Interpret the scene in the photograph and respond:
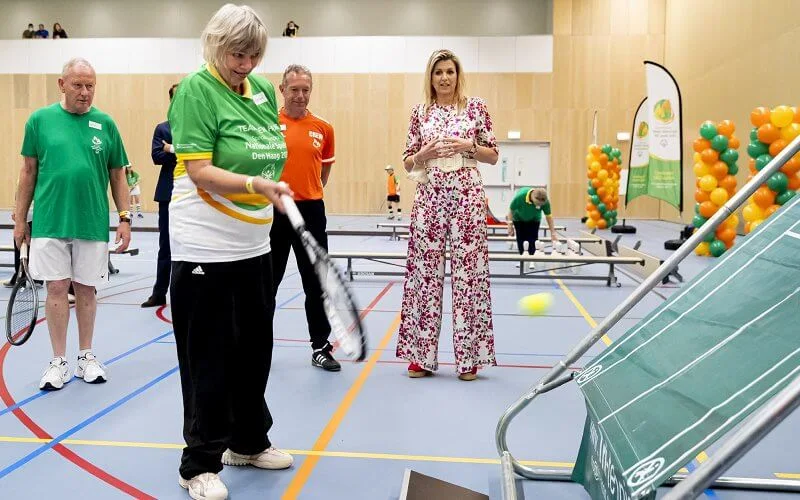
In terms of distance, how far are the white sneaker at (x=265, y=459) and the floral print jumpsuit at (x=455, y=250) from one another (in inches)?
55.1

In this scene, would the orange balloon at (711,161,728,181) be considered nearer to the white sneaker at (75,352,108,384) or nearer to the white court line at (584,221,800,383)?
the white court line at (584,221,800,383)

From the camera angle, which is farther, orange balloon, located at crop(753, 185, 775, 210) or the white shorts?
orange balloon, located at crop(753, 185, 775, 210)

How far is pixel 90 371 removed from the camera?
3.79 m

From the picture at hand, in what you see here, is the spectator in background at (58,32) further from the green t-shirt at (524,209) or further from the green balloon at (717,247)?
the green balloon at (717,247)

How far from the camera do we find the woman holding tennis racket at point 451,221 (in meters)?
3.75

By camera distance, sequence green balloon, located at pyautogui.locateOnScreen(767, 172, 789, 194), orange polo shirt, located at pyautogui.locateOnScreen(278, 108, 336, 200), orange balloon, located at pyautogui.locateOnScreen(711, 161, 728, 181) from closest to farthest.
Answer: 1. orange polo shirt, located at pyautogui.locateOnScreen(278, 108, 336, 200)
2. green balloon, located at pyautogui.locateOnScreen(767, 172, 789, 194)
3. orange balloon, located at pyautogui.locateOnScreen(711, 161, 728, 181)

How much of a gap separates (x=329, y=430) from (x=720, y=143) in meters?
Answer: 8.78

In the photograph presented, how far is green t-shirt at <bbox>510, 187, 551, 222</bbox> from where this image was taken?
8284mm

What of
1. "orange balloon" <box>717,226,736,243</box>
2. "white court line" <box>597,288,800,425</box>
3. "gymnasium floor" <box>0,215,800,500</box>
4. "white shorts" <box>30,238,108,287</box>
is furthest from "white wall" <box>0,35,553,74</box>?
"white court line" <box>597,288,800,425</box>

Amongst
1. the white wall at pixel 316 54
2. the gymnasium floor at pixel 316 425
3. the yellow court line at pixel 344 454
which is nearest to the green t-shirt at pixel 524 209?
the gymnasium floor at pixel 316 425

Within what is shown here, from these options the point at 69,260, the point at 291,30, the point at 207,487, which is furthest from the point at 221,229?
the point at 291,30

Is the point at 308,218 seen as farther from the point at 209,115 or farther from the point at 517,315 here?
the point at 517,315

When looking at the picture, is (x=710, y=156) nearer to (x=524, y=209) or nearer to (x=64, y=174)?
(x=524, y=209)

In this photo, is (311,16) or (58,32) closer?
(58,32)
